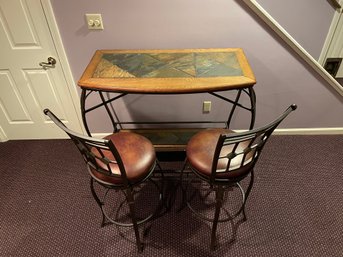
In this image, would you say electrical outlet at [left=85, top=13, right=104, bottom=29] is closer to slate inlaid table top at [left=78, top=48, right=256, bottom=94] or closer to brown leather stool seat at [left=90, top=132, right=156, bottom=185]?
slate inlaid table top at [left=78, top=48, right=256, bottom=94]

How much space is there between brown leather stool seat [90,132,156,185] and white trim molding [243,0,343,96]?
118 centimetres

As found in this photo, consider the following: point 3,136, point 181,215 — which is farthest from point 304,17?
point 3,136

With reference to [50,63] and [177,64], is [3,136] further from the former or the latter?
[177,64]

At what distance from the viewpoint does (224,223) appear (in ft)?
5.69

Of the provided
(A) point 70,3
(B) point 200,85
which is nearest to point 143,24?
(A) point 70,3

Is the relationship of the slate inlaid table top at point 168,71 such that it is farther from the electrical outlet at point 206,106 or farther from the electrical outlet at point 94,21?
the electrical outlet at point 206,106

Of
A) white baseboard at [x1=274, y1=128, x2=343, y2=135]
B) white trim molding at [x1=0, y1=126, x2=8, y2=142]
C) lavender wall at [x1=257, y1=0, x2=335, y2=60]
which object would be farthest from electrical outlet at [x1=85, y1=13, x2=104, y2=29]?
white baseboard at [x1=274, y1=128, x2=343, y2=135]

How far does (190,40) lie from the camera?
189 cm

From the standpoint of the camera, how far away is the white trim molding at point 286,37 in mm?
1734

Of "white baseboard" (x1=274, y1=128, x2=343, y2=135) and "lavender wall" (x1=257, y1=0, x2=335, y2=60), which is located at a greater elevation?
"lavender wall" (x1=257, y1=0, x2=335, y2=60)

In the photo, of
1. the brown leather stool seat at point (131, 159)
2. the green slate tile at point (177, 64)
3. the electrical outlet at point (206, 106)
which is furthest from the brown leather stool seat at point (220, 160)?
the electrical outlet at point (206, 106)

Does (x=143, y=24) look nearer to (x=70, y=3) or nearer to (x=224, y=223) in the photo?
(x=70, y=3)

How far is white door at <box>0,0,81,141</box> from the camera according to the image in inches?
71.1

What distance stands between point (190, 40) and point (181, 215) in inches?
50.0
